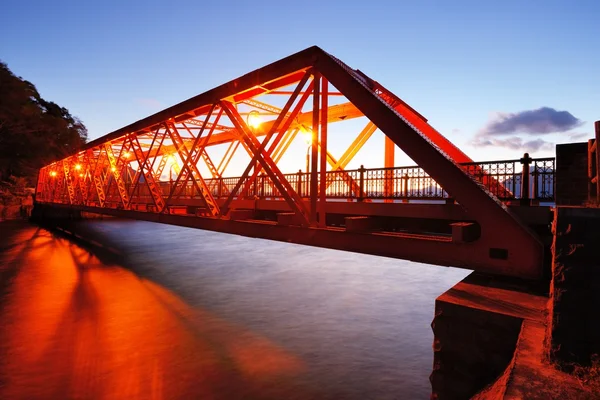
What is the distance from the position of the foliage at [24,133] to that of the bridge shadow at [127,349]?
4160cm

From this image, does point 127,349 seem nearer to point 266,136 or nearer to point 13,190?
point 266,136

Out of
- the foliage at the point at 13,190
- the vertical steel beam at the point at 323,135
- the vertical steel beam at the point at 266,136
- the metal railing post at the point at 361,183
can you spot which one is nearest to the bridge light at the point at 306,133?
the metal railing post at the point at 361,183

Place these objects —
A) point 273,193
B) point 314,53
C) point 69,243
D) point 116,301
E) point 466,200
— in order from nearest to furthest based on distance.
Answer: point 466,200 < point 314,53 < point 116,301 < point 273,193 < point 69,243

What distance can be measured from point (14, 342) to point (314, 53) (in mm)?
11842

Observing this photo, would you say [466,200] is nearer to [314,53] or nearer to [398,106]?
[314,53]

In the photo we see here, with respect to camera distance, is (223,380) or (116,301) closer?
(223,380)

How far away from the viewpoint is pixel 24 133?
156ft

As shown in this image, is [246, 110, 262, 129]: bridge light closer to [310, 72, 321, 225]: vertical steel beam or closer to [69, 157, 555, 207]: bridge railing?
[69, 157, 555, 207]: bridge railing

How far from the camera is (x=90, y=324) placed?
36.4 feet

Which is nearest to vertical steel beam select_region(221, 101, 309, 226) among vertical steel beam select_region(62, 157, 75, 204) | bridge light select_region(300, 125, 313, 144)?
bridge light select_region(300, 125, 313, 144)

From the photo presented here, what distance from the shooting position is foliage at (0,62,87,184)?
44.3m

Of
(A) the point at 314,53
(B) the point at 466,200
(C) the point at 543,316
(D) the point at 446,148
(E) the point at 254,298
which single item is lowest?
(E) the point at 254,298

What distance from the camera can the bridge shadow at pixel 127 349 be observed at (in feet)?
24.1

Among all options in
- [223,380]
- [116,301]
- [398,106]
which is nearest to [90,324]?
[116,301]
